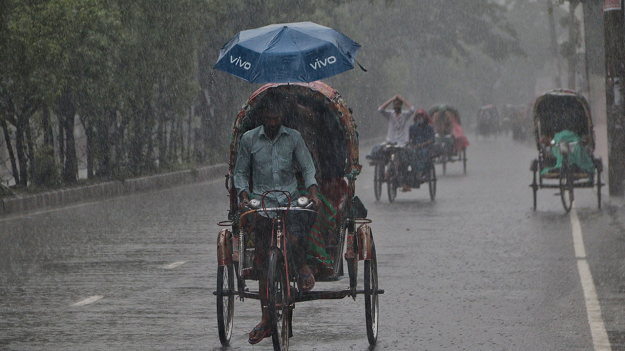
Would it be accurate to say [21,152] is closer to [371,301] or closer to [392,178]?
[392,178]

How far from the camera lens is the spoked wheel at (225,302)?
7471mm

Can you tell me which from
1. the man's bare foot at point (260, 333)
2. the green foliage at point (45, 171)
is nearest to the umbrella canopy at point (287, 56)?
the man's bare foot at point (260, 333)

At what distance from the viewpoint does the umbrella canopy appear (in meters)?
8.12

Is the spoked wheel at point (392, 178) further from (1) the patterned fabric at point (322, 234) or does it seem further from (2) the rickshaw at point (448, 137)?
(1) the patterned fabric at point (322, 234)

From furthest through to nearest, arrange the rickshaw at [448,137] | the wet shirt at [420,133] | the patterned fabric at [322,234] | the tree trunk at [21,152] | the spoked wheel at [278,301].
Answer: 1. the rickshaw at [448,137]
2. the wet shirt at [420,133]
3. the tree trunk at [21,152]
4. the patterned fabric at [322,234]
5. the spoked wheel at [278,301]

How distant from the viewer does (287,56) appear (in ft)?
26.7

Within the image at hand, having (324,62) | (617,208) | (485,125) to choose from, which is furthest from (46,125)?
(485,125)

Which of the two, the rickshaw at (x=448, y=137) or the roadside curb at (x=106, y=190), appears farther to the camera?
the rickshaw at (x=448, y=137)

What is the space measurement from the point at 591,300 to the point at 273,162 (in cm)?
328

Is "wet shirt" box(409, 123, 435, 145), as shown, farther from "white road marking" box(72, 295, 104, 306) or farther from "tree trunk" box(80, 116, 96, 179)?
"white road marking" box(72, 295, 104, 306)

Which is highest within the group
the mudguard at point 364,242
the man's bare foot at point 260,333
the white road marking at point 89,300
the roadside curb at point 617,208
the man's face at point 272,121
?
the man's face at point 272,121

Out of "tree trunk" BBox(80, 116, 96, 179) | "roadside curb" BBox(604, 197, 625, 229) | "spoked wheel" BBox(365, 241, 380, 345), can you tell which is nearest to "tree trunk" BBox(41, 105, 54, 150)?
"tree trunk" BBox(80, 116, 96, 179)

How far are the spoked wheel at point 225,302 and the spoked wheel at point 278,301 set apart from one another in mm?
462

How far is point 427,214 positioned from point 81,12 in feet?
26.9
